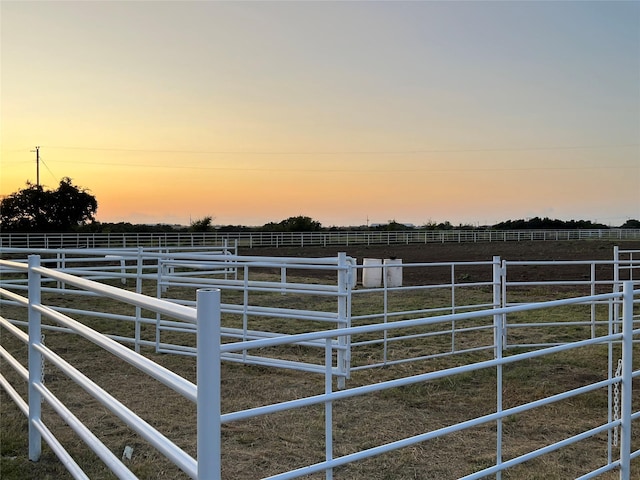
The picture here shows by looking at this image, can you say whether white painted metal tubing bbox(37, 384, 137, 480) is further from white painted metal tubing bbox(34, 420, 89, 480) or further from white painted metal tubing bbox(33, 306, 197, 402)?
white painted metal tubing bbox(33, 306, 197, 402)

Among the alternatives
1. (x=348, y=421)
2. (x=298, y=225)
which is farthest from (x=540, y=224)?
(x=348, y=421)

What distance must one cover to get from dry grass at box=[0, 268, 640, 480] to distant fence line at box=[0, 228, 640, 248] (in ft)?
45.0

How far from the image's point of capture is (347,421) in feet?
13.4

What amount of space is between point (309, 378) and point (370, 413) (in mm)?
1240

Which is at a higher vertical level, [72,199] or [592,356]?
[72,199]

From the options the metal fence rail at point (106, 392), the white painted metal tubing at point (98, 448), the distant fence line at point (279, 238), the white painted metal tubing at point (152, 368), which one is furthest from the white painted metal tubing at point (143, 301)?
the distant fence line at point (279, 238)

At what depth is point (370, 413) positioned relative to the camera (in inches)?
170

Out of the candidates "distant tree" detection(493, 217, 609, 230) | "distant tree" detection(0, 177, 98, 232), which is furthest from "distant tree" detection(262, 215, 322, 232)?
"distant tree" detection(493, 217, 609, 230)

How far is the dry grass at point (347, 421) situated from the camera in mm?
3289

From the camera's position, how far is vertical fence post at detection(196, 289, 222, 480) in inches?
51.9

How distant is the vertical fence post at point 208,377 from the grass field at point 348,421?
205cm

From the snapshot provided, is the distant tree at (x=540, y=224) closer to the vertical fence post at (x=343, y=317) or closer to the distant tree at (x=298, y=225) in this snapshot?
the distant tree at (x=298, y=225)

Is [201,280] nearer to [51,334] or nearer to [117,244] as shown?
[51,334]

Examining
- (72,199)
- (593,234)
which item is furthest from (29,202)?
(593,234)
